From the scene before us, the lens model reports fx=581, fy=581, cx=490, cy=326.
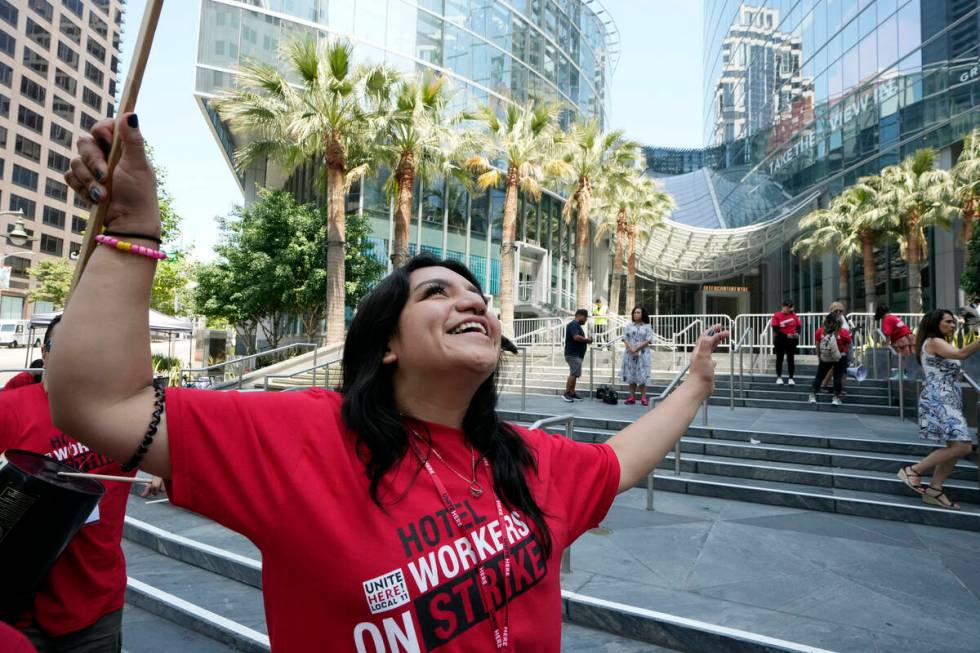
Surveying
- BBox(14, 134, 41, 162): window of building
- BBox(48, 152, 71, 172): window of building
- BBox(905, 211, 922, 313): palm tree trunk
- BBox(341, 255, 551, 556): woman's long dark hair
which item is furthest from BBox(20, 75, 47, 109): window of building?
BBox(341, 255, 551, 556): woman's long dark hair

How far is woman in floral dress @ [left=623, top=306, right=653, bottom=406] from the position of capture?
422 inches

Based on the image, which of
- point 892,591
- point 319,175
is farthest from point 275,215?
point 892,591

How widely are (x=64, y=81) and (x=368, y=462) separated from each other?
250ft

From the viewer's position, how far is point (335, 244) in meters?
16.6

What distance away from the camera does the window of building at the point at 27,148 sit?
52812mm

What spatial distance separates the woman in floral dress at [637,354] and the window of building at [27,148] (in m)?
63.5

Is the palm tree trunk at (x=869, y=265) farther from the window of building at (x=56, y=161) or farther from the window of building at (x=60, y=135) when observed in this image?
the window of building at (x=60, y=135)

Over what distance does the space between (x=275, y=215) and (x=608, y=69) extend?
30.0 meters

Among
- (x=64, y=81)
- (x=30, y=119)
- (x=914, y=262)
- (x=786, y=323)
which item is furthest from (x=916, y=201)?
(x=64, y=81)

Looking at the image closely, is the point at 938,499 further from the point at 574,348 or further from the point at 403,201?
the point at 403,201

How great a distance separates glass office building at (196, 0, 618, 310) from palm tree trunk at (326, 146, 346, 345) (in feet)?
11.7

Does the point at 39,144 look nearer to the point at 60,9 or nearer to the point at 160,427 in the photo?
the point at 60,9

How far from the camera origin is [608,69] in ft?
133

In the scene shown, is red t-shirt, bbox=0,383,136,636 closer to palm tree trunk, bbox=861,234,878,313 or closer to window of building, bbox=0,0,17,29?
palm tree trunk, bbox=861,234,878,313
